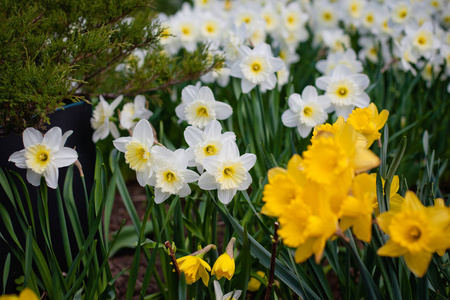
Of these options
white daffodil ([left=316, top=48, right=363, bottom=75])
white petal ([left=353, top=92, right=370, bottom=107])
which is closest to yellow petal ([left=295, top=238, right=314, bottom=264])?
white petal ([left=353, top=92, right=370, bottom=107])

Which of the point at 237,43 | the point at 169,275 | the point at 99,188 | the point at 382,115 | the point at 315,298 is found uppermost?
the point at 382,115

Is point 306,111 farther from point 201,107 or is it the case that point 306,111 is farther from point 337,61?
point 337,61

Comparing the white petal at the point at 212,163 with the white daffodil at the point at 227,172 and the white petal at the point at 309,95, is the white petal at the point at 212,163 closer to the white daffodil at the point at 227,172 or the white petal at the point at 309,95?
the white daffodil at the point at 227,172

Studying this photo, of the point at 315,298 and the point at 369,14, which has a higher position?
the point at 369,14

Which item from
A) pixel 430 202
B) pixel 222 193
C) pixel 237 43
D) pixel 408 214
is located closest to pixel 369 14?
pixel 237 43

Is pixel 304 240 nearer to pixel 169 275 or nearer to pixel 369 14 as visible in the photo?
pixel 169 275

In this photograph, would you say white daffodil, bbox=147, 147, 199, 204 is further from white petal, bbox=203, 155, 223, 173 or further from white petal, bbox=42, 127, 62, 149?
white petal, bbox=42, 127, 62, 149

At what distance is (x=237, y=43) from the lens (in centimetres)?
170

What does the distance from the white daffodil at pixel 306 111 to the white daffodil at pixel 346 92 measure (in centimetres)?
7

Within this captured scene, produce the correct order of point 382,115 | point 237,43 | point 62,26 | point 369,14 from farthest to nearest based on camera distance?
point 369,14 → point 237,43 → point 62,26 → point 382,115

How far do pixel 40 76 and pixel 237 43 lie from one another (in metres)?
0.83

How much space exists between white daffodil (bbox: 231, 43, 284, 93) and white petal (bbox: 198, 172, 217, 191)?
Result: 540 mm

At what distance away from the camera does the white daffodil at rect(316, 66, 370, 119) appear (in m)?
1.58

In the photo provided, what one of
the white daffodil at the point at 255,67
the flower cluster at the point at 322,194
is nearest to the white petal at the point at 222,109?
the white daffodil at the point at 255,67
